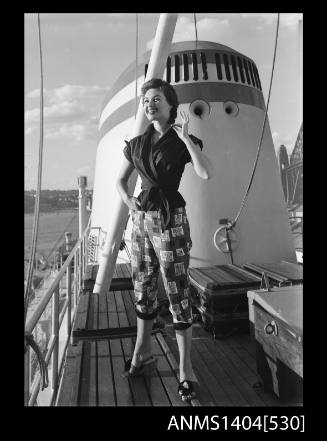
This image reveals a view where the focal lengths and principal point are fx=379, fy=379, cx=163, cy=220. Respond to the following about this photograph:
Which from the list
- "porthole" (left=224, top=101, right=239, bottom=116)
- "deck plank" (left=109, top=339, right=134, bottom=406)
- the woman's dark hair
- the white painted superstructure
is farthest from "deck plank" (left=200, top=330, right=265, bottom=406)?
"porthole" (left=224, top=101, right=239, bottom=116)

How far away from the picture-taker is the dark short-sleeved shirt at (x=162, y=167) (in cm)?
173

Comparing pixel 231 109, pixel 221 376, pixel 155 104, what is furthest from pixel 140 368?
pixel 231 109

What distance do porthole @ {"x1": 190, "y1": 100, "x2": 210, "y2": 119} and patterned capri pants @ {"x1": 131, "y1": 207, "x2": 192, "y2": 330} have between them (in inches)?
126

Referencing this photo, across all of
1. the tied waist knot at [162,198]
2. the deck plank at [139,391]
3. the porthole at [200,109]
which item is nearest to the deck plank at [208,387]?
the deck plank at [139,391]

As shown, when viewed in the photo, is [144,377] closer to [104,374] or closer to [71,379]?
[104,374]

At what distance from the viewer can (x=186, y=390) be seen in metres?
1.80

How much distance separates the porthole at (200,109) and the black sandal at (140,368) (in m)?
3.42

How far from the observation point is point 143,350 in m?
2.00

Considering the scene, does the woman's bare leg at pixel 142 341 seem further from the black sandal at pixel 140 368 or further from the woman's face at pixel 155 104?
the woman's face at pixel 155 104

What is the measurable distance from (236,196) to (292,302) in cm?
278

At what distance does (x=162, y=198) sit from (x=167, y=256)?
270 mm

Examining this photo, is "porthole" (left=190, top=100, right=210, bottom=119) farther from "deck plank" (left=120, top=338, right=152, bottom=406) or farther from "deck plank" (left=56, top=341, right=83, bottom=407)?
"deck plank" (left=120, top=338, right=152, bottom=406)
